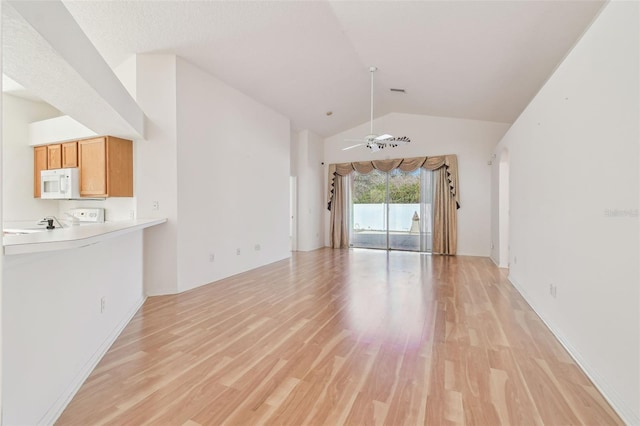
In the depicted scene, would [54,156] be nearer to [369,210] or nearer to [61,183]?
[61,183]

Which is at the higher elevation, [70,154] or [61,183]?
[70,154]

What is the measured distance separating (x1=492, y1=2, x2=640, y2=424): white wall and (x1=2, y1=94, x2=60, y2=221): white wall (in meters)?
7.09

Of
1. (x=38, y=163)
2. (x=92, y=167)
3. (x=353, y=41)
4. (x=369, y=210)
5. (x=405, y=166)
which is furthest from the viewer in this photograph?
(x=369, y=210)

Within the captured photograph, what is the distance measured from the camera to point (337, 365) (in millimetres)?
2316

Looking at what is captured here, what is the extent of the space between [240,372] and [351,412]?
89cm

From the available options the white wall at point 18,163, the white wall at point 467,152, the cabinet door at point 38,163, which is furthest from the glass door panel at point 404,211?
the white wall at point 18,163

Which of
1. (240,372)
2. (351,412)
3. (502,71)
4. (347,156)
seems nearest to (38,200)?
(240,372)

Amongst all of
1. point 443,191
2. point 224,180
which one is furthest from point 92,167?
point 443,191

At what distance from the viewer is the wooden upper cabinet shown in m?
3.81

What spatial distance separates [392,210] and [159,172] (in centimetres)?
604

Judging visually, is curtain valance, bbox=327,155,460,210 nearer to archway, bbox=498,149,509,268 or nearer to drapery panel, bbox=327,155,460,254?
drapery panel, bbox=327,155,460,254

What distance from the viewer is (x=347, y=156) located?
29.0 feet

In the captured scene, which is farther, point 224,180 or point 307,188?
point 307,188

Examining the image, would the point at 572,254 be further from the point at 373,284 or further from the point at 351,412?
the point at 373,284
